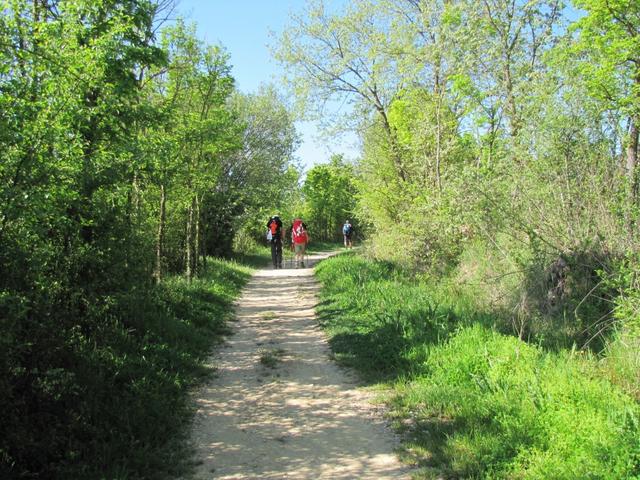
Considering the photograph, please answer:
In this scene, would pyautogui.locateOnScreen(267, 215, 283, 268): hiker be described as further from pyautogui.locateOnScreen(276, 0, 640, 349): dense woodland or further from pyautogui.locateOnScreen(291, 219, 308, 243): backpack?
pyautogui.locateOnScreen(276, 0, 640, 349): dense woodland

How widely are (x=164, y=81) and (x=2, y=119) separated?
796 centimetres

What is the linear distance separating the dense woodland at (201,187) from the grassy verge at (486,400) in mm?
405

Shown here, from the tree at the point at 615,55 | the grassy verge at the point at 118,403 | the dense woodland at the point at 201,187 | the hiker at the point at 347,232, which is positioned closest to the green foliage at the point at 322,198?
the hiker at the point at 347,232

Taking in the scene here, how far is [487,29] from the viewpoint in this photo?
12492mm

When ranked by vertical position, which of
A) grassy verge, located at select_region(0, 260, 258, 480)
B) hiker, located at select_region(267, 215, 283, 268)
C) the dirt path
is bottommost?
the dirt path

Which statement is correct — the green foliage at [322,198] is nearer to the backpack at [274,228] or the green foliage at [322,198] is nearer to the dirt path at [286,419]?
the backpack at [274,228]

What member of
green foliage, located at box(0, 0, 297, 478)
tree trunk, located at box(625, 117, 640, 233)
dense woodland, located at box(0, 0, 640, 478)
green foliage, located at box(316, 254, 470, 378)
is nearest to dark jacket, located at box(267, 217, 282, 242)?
dense woodland, located at box(0, 0, 640, 478)

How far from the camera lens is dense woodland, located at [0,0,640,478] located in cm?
442

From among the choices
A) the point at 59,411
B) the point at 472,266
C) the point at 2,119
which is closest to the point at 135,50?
the point at 2,119

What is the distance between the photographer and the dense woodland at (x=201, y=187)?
14.5 ft

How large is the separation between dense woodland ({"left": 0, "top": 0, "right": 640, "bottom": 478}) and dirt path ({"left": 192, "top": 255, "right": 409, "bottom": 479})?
56cm

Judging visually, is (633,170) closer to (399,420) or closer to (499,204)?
(499,204)

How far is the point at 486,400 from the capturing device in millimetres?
5113

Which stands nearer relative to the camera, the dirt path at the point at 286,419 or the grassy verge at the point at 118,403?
the grassy verge at the point at 118,403
